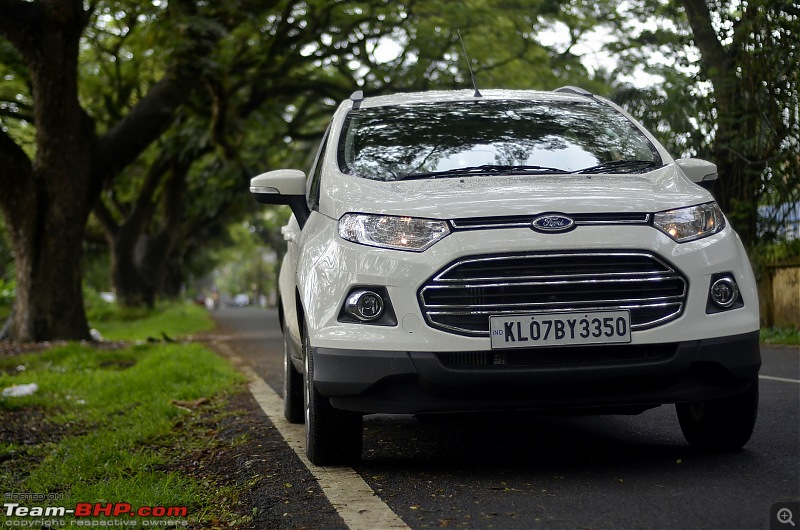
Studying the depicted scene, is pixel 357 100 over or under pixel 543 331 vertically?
over

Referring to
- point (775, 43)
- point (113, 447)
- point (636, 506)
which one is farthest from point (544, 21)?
point (636, 506)

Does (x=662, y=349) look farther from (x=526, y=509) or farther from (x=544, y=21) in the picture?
(x=544, y=21)

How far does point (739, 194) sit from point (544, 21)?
9.54 meters

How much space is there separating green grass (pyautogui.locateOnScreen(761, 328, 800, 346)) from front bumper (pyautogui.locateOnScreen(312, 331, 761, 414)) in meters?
8.56

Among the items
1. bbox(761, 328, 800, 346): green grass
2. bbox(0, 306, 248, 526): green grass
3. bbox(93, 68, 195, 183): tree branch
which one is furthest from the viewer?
bbox(93, 68, 195, 183): tree branch

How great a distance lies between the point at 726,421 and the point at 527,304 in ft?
4.13

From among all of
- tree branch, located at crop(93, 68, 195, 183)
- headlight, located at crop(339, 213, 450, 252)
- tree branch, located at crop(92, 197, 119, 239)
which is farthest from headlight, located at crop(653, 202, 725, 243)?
tree branch, located at crop(92, 197, 119, 239)

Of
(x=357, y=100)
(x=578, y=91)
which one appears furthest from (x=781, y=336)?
(x=357, y=100)

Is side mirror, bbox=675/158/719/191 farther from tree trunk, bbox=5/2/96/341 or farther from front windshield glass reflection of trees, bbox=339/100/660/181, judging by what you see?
tree trunk, bbox=5/2/96/341

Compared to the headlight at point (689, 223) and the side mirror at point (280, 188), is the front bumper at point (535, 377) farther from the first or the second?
the side mirror at point (280, 188)

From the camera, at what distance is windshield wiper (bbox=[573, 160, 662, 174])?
18.3ft

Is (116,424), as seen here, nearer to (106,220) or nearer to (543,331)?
(543,331)

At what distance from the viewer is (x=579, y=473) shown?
4.93 meters

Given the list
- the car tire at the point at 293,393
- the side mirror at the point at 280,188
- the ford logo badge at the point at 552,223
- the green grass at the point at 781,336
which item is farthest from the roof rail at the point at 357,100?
the green grass at the point at 781,336
